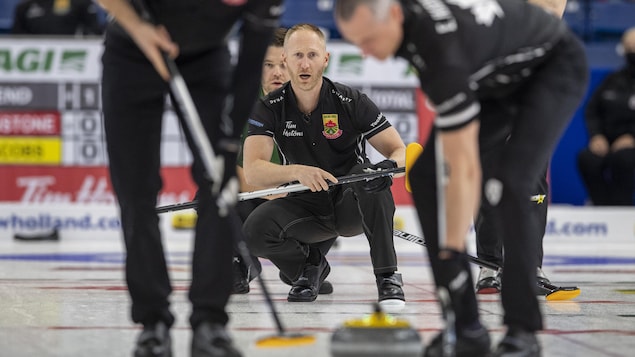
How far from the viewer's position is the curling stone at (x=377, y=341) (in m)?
2.79

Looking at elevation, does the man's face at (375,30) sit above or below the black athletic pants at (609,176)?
above

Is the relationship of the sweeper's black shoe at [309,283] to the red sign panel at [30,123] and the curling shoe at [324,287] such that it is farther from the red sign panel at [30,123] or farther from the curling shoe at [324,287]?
the red sign panel at [30,123]

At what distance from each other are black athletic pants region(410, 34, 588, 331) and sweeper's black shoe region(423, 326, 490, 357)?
0.31 ft

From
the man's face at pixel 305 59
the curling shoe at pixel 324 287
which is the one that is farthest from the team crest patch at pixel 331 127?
the curling shoe at pixel 324 287

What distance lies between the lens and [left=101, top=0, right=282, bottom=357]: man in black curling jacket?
3217 millimetres

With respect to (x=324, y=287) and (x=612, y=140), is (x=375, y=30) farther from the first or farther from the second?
A: (x=612, y=140)

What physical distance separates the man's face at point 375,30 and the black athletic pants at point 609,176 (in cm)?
692

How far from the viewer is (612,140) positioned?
9703mm

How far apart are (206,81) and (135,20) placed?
331 millimetres

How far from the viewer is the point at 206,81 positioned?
3.35 m

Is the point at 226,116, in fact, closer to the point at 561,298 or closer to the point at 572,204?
the point at 561,298

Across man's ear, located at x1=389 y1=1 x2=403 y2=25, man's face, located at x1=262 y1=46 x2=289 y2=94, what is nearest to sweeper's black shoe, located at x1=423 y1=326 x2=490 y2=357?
man's ear, located at x1=389 y1=1 x2=403 y2=25

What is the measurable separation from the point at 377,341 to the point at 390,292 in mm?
1872

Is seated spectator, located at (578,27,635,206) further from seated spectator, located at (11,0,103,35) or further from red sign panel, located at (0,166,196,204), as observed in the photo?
seated spectator, located at (11,0,103,35)
